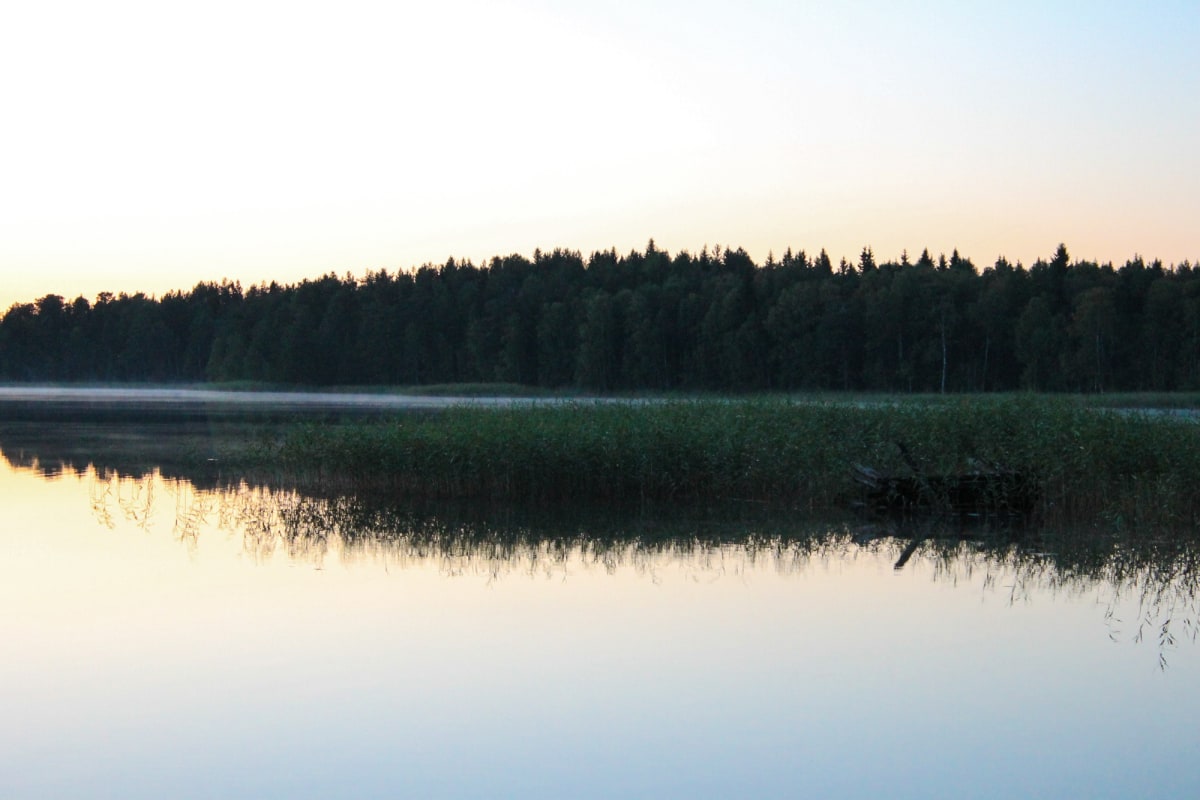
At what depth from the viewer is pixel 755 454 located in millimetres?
18359

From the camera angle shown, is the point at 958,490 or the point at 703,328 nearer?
the point at 958,490

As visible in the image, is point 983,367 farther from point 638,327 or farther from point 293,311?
point 293,311

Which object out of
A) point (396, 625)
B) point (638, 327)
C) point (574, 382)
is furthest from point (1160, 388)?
point (396, 625)

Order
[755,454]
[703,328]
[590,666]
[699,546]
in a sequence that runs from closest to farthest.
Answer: [590,666] → [699,546] → [755,454] → [703,328]

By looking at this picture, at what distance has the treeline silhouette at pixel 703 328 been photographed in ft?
230

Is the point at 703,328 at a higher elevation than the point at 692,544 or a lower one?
higher

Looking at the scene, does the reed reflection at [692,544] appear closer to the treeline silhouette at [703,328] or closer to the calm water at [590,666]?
the calm water at [590,666]

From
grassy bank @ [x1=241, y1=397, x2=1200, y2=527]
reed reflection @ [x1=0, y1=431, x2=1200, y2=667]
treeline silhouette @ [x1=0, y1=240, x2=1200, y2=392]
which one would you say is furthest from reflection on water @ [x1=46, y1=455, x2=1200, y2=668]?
treeline silhouette @ [x1=0, y1=240, x2=1200, y2=392]

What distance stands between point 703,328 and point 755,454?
212ft

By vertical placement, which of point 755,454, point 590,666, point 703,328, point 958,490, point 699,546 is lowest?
point 590,666

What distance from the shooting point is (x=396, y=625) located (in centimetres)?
1030

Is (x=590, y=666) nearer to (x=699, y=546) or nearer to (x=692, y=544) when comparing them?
(x=699, y=546)

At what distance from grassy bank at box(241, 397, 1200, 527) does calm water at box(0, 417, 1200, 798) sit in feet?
8.53

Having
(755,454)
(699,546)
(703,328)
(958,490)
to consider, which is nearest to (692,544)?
(699,546)
